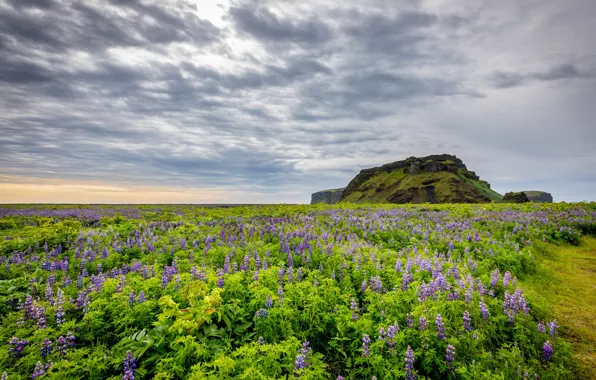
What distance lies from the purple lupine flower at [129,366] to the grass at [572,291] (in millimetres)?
6545

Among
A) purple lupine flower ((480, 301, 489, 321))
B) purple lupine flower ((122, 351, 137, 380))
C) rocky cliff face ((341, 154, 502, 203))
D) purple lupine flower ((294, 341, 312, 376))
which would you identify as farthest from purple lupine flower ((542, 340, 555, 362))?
rocky cliff face ((341, 154, 502, 203))

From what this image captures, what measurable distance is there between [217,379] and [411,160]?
153744mm

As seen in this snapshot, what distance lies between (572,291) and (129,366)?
10642mm

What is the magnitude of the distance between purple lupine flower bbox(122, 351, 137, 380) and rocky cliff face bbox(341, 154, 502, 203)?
9969cm

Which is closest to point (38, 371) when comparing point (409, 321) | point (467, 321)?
point (409, 321)

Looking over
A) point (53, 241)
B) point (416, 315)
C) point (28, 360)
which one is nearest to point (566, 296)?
point (416, 315)

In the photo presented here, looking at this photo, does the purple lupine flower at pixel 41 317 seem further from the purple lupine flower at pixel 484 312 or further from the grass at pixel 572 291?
the grass at pixel 572 291

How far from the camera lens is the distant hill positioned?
101756mm

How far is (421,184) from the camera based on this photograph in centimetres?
11512

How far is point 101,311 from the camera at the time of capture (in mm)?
5062

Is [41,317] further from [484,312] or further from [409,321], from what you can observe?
[484,312]

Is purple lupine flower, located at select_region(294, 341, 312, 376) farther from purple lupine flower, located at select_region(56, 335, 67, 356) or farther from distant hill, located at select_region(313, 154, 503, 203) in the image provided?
distant hill, located at select_region(313, 154, 503, 203)

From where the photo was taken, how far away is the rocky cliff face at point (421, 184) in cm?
10200

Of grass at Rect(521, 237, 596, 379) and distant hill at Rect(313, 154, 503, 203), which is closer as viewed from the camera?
grass at Rect(521, 237, 596, 379)
